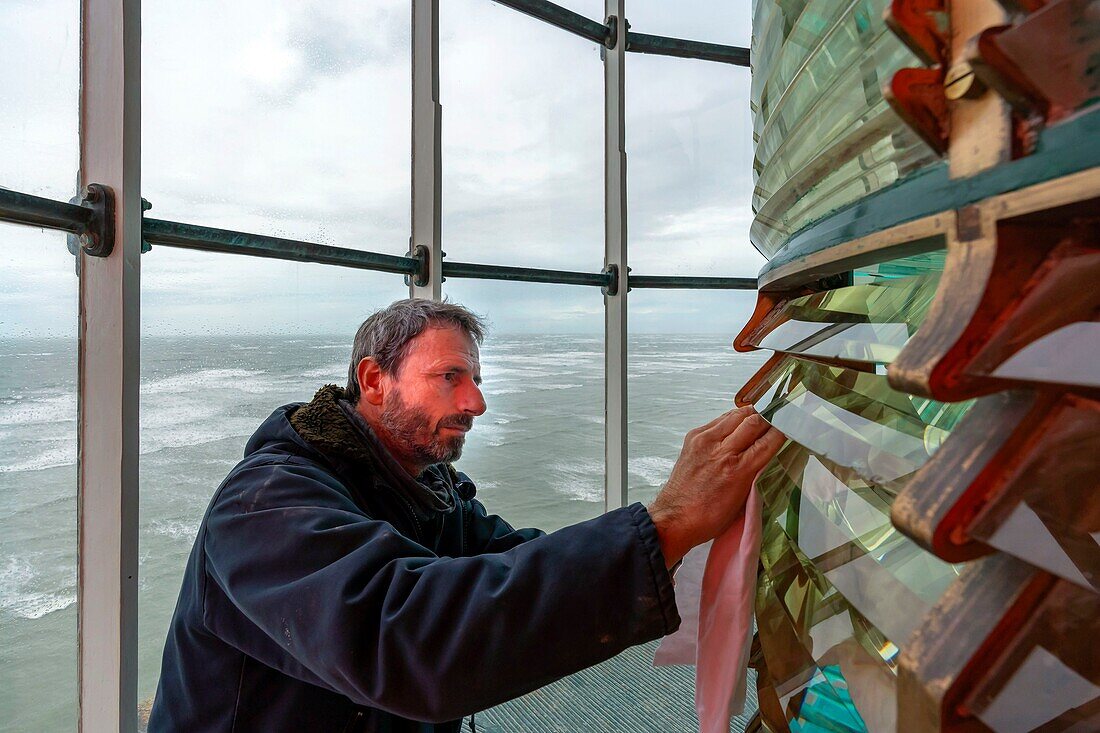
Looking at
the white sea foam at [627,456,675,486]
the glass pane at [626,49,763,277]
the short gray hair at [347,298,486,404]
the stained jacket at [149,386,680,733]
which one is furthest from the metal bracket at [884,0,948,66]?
the white sea foam at [627,456,675,486]

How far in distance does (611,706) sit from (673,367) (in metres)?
1.91

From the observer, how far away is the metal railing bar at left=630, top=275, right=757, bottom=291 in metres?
3.61

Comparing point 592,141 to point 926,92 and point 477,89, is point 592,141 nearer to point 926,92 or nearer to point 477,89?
point 477,89

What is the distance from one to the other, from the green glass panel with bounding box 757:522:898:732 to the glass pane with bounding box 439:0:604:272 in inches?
108

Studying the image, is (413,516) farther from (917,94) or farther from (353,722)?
(917,94)

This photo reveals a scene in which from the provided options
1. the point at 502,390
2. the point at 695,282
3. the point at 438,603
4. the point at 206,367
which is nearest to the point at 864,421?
the point at 438,603

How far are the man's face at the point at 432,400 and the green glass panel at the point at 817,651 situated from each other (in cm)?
118

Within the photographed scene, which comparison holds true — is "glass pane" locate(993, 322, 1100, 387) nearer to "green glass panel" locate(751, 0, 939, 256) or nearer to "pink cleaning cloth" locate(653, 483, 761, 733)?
"green glass panel" locate(751, 0, 939, 256)

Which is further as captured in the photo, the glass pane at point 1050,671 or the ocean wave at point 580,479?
the ocean wave at point 580,479

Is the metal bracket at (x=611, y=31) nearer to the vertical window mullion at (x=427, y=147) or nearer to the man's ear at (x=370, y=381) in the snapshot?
the vertical window mullion at (x=427, y=147)

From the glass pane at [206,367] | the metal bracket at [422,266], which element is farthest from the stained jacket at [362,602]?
the metal bracket at [422,266]

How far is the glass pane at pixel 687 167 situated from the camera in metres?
3.72

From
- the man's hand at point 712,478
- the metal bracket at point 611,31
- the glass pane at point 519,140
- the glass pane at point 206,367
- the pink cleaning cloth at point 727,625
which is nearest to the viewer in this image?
the pink cleaning cloth at point 727,625

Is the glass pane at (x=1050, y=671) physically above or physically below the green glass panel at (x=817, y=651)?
above
